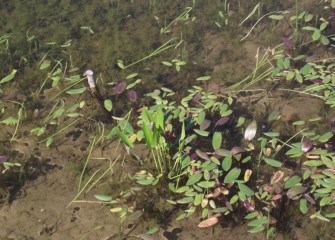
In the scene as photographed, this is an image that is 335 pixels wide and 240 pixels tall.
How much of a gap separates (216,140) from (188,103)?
62 centimetres

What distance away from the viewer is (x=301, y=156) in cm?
300

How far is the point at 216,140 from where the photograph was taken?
9.68 ft

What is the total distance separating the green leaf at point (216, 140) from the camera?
292cm

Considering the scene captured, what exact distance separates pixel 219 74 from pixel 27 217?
205 centimetres

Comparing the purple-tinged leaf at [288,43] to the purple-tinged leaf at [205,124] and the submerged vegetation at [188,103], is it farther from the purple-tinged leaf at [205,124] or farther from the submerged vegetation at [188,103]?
the purple-tinged leaf at [205,124]

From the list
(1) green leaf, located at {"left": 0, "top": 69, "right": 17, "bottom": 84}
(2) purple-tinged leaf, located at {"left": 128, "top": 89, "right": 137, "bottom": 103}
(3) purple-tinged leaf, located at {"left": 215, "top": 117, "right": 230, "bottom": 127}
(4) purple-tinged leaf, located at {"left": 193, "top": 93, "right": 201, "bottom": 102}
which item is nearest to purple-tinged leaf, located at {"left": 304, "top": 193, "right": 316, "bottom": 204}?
(3) purple-tinged leaf, located at {"left": 215, "top": 117, "right": 230, "bottom": 127}

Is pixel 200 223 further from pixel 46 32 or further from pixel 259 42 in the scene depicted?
pixel 46 32

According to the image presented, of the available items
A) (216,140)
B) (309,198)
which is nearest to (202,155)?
(216,140)

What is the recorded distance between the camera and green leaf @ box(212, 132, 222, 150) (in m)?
2.92

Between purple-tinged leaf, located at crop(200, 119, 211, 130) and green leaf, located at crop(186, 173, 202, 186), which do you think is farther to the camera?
purple-tinged leaf, located at crop(200, 119, 211, 130)

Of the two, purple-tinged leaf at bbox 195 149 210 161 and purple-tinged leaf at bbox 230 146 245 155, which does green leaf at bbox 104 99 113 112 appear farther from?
purple-tinged leaf at bbox 230 146 245 155

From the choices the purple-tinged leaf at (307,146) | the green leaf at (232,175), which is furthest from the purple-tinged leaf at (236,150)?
the purple-tinged leaf at (307,146)

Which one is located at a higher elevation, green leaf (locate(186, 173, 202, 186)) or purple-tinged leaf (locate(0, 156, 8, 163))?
purple-tinged leaf (locate(0, 156, 8, 163))

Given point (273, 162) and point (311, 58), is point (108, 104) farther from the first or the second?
point (311, 58)
